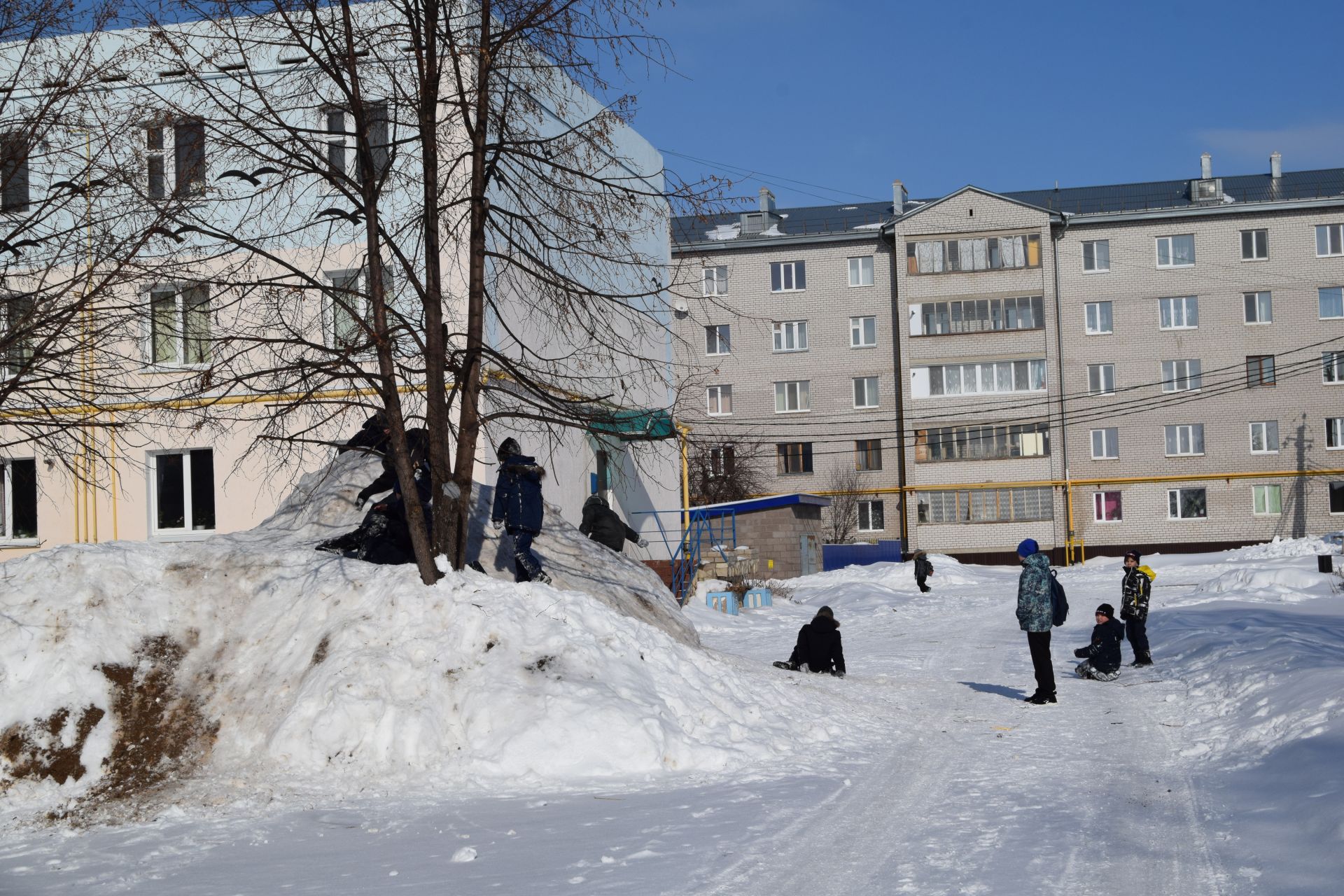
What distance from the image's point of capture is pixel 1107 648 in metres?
13.8

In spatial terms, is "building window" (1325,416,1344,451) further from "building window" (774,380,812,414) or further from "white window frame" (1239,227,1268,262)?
"building window" (774,380,812,414)

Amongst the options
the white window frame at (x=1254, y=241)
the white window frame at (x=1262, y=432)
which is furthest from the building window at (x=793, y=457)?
the white window frame at (x=1254, y=241)

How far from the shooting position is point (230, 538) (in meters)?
11.1

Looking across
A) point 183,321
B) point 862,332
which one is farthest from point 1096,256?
point 183,321

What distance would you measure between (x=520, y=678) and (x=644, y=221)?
14.8 ft

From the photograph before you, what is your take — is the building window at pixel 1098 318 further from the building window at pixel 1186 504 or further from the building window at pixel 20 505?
the building window at pixel 20 505

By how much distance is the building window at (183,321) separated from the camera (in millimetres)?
10008

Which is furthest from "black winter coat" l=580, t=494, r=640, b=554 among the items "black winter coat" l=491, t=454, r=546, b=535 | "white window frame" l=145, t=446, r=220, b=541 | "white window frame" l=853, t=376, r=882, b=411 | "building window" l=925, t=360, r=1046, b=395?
"white window frame" l=853, t=376, r=882, b=411

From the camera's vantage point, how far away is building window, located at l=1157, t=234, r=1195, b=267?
51656 millimetres

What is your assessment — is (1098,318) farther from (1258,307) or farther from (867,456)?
(867,456)

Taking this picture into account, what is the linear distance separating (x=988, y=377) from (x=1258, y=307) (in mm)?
11320

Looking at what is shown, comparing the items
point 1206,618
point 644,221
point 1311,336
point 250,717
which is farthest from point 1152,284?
point 250,717

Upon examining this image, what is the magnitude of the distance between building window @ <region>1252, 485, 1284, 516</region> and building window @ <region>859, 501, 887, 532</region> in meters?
14.8

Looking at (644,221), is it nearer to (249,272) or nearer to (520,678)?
(249,272)
